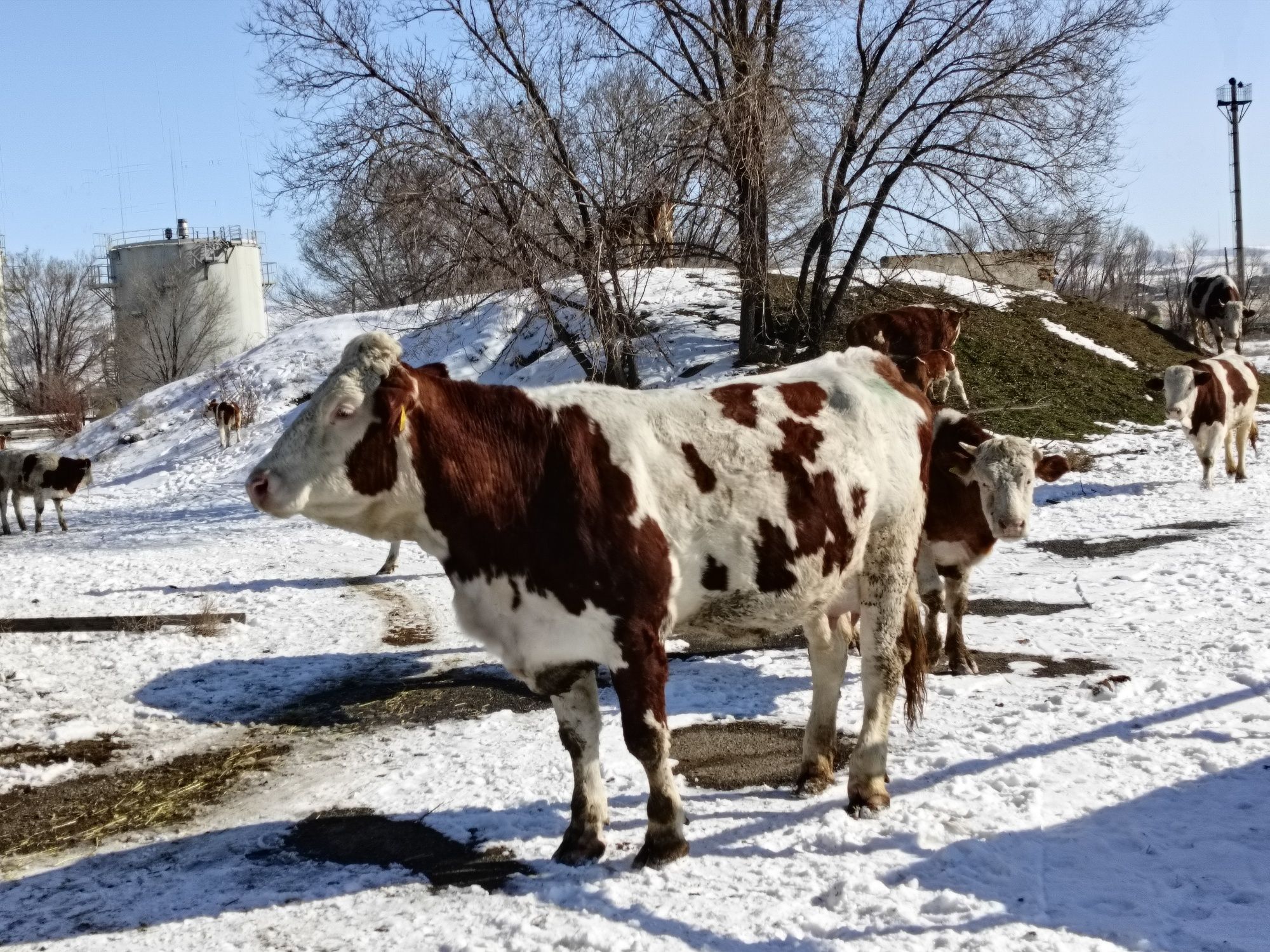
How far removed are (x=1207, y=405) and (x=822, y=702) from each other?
12.3 metres

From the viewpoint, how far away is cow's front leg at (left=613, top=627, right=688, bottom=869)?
4.58 meters

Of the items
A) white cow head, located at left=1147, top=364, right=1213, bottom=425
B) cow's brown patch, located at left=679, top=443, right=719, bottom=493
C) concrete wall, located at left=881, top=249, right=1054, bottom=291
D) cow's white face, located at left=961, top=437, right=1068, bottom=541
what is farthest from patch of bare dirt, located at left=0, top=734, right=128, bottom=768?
concrete wall, located at left=881, top=249, right=1054, bottom=291

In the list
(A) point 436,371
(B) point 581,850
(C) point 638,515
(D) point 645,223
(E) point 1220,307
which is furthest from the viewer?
(E) point 1220,307

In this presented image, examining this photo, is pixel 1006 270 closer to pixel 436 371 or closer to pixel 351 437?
pixel 436 371

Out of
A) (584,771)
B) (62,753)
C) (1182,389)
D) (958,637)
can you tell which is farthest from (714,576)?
(1182,389)

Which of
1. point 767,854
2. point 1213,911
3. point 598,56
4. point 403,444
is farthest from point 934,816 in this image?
point 598,56

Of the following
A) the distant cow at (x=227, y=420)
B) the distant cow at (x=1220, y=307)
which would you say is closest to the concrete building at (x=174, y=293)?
the distant cow at (x=227, y=420)

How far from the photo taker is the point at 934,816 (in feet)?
16.6

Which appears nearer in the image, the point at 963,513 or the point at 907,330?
the point at 963,513

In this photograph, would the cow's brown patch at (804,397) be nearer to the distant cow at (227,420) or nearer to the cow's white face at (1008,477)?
the cow's white face at (1008,477)

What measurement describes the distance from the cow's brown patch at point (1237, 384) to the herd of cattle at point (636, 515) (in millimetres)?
12558

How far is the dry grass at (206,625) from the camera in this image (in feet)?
30.9

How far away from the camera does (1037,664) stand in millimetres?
7645

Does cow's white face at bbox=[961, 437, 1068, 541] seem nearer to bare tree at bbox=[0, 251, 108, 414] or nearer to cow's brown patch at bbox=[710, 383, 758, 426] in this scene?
cow's brown patch at bbox=[710, 383, 758, 426]
